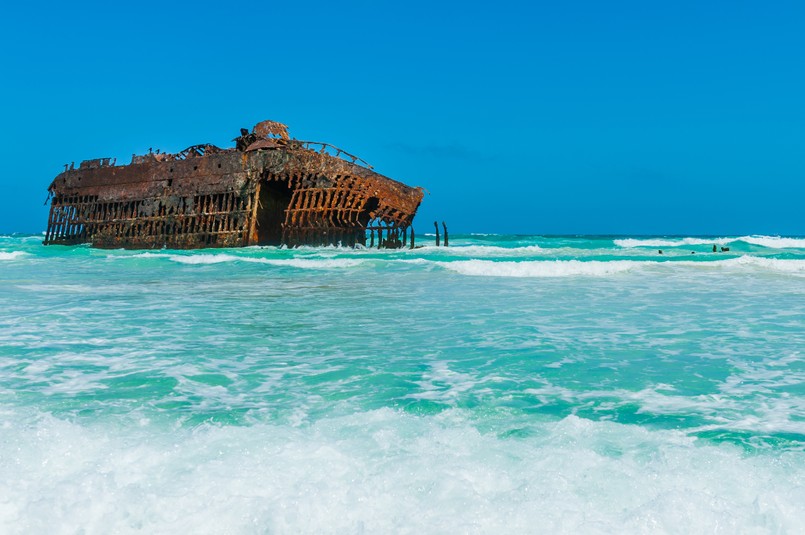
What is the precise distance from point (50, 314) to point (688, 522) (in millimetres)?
8690

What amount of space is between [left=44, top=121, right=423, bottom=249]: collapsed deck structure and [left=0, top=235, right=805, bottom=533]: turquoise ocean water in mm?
17923

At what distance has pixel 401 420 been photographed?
3.95 meters

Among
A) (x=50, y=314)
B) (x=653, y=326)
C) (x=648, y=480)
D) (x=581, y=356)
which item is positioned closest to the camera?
(x=648, y=480)

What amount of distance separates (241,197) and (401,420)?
24984 mm

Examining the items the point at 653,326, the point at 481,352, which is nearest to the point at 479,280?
the point at 653,326

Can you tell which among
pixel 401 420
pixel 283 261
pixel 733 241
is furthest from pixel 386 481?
pixel 733 241

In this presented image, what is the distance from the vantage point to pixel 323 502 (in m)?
2.79

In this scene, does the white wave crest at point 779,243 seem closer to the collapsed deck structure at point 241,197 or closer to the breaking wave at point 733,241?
the breaking wave at point 733,241

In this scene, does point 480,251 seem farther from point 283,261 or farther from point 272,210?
point 283,261

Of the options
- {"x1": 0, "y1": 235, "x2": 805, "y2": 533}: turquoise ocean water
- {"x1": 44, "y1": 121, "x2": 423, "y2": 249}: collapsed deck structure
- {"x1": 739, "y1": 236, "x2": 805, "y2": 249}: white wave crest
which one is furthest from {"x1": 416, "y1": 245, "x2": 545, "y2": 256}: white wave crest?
{"x1": 739, "y1": 236, "x2": 805, "y2": 249}: white wave crest

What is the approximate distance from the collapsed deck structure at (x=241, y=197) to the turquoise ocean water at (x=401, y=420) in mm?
17923

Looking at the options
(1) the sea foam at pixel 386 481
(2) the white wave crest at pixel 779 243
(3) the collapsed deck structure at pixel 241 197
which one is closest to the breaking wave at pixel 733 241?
(2) the white wave crest at pixel 779 243

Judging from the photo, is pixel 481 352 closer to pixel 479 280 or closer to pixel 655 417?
pixel 655 417

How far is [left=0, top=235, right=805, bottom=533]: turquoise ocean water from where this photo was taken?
8.93 ft
